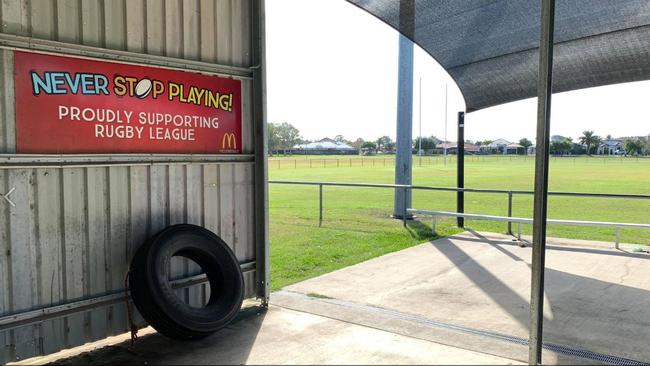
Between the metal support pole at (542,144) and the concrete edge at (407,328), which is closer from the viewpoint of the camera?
the metal support pole at (542,144)

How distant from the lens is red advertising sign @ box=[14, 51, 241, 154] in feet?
12.9

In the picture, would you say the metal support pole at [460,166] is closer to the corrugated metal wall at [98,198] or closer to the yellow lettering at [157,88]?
the corrugated metal wall at [98,198]

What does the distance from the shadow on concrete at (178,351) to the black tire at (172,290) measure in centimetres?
12

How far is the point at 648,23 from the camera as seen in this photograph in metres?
7.23

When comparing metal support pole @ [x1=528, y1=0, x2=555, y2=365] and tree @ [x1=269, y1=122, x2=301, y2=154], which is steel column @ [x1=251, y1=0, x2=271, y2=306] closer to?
metal support pole @ [x1=528, y1=0, x2=555, y2=365]

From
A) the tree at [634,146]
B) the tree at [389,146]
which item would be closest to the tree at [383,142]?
the tree at [389,146]

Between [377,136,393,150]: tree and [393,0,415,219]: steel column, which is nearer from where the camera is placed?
[393,0,415,219]: steel column

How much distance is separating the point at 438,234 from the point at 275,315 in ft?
18.2

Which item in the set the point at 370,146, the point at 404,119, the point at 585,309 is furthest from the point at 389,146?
the point at 585,309

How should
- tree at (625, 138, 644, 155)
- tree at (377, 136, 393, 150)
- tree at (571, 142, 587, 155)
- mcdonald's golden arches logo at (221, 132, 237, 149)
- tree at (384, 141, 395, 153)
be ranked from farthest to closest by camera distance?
1. tree at (377, 136, 393, 150)
2. tree at (384, 141, 395, 153)
3. tree at (571, 142, 587, 155)
4. tree at (625, 138, 644, 155)
5. mcdonald's golden arches logo at (221, 132, 237, 149)

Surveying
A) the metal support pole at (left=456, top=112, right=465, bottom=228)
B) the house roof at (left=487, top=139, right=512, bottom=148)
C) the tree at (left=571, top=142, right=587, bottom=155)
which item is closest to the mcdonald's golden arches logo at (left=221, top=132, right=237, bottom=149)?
the metal support pole at (left=456, top=112, right=465, bottom=228)

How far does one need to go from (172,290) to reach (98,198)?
97cm

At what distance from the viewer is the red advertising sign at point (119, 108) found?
3.94 metres

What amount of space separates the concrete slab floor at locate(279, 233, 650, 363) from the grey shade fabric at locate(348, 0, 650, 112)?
3010 mm
